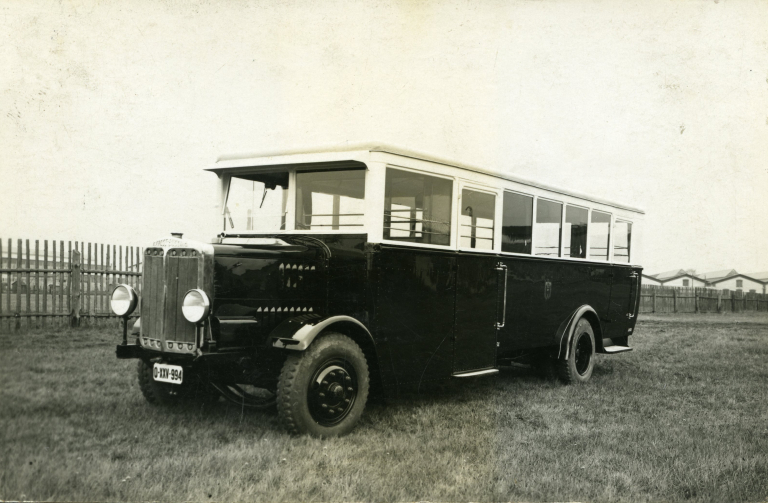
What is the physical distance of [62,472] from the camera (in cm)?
366

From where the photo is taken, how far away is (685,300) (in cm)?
2456

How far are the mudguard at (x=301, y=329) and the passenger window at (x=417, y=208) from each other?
86 centimetres

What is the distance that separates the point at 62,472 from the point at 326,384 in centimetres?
190

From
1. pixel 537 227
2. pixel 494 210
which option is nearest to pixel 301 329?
pixel 494 210

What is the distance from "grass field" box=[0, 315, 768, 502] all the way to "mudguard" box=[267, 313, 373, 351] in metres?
0.72

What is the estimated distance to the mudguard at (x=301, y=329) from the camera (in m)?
4.64

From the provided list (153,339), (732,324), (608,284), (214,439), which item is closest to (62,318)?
(153,339)

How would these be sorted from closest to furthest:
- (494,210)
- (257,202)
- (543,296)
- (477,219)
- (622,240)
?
(257,202) → (477,219) → (494,210) → (543,296) → (622,240)

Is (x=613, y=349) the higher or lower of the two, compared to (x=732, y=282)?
lower

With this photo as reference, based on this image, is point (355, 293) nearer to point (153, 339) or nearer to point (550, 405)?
point (153, 339)

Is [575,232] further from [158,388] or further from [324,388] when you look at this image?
A: [158,388]

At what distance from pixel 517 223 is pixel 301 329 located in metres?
3.18

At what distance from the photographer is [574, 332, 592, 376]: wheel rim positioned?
27.1 ft

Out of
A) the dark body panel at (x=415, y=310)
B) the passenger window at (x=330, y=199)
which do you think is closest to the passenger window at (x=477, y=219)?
the dark body panel at (x=415, y=310)
